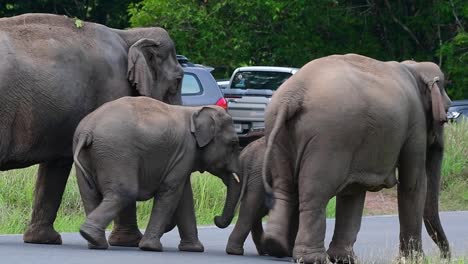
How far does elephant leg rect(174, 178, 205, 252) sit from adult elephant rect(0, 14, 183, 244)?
68cm

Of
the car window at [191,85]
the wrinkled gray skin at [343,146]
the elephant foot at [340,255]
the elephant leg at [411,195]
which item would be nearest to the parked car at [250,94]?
the car window at [191,85]

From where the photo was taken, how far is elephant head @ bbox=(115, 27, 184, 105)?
15680mm

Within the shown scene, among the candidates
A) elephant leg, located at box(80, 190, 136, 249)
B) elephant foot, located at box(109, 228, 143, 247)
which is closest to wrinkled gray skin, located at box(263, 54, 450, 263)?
elephant leg, located at box(80, 190, 136, 249)

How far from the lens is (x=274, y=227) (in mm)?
13562

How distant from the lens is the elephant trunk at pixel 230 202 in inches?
601

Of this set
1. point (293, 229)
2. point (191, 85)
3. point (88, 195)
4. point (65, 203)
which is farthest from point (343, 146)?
point (191, 85)

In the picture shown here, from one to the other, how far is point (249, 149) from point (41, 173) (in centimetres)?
220

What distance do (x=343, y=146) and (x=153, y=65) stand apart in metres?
3.67

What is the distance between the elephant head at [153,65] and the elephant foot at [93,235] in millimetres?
2029

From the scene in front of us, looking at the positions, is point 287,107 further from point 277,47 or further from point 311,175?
point 277,47

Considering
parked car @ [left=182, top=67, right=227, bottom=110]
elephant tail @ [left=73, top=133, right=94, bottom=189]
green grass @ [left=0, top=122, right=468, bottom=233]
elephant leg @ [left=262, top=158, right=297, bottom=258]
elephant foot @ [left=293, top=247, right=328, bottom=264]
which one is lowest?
parked car @ [left=182, top=67, right=227, bottom=110]

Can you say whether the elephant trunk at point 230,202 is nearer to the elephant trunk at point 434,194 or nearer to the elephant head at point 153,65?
the elephant head at point 153,65

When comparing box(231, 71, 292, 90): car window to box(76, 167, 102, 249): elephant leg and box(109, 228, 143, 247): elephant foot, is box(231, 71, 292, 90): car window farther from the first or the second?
box(76, 167, 102, 249): elephant leg

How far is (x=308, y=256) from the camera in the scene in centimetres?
1311
